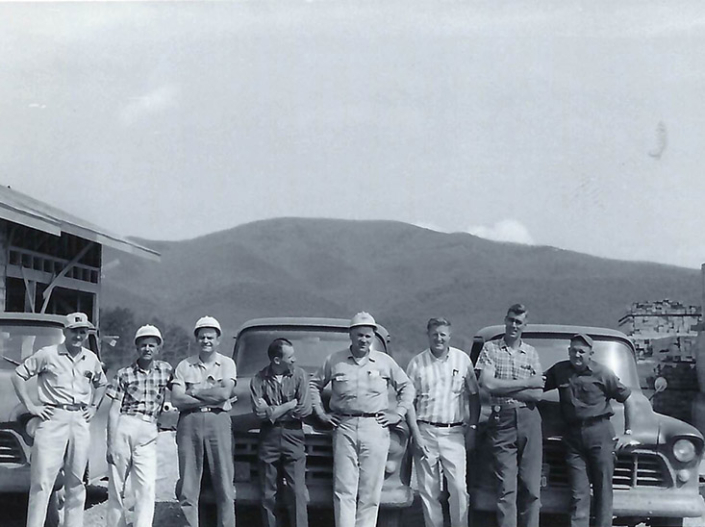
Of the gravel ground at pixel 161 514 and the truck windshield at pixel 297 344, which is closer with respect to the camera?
the gravel ground at pixel 161 514

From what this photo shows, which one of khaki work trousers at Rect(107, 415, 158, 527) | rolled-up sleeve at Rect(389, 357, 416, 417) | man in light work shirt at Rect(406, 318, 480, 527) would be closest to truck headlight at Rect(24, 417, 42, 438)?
khaki work trousers at Rect(107, 415, 158, 527)

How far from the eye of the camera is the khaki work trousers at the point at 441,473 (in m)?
5.74

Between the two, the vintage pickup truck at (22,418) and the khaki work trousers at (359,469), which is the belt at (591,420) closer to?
the khaki work trousers at (359,469)

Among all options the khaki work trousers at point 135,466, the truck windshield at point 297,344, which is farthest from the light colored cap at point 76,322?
the truck windshield at point 297,344

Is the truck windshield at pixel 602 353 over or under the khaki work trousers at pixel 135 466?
over

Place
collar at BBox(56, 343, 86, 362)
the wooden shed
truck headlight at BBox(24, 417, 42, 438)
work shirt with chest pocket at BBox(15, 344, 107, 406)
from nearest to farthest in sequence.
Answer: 1. work shirt with chest pocket at BBox(15, 344, 107, 406)
2. collar at BBox(56, 343, 86, 362)
3. truck headlight at BBox(24, 417, 42, 438)
4. the wooden shed

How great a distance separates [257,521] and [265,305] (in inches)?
1288

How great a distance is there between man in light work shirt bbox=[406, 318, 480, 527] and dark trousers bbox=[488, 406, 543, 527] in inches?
10.1

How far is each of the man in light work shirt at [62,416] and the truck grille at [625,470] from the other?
10.9 feet

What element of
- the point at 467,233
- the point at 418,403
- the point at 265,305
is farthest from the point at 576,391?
the point at 265,305

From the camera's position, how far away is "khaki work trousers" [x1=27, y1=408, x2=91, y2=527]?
5.57m

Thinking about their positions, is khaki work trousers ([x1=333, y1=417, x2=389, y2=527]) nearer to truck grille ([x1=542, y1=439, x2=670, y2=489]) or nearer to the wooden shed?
truck grille ([x1=542, y1=439, x2=670, y2=489])

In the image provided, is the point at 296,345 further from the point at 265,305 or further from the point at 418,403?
the point at 265,305

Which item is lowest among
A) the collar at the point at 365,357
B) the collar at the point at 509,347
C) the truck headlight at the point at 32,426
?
the truck headlight at the point at 32,426
